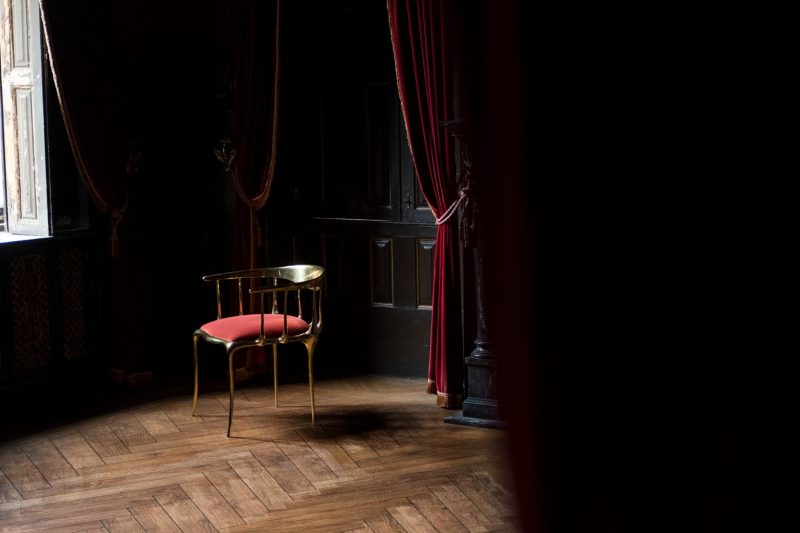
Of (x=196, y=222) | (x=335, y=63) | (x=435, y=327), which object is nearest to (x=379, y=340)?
(x=435, y=327)

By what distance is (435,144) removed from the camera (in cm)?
395

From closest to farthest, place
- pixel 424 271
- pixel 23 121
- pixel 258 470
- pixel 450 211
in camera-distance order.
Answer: pixel 258 470 < pixel 450 211 < pixel 23 121 < pixel 424 271

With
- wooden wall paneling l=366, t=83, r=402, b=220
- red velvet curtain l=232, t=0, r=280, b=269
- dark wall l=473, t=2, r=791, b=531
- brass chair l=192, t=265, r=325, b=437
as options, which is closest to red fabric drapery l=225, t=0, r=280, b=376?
red velvet curtain l=232, t=0, r=280, b=269

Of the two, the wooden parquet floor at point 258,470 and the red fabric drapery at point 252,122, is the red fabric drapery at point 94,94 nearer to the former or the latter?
the red fabric drapery at point 252,122

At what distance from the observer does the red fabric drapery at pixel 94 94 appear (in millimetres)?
3984

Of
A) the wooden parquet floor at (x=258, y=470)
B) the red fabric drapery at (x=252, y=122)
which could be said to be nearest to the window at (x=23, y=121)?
the red fabric drapery at (x=252, y=122)

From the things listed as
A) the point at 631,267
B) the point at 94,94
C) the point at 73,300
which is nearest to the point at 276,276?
the point at 73,300

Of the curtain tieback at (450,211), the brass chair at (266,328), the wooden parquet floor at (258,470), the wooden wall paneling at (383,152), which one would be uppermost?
the wooden wall paneling at (383,152)

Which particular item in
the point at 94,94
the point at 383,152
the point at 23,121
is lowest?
the point at 383,152

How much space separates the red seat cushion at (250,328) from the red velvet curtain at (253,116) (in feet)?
2.55

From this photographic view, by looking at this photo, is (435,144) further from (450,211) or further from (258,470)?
(258,470)

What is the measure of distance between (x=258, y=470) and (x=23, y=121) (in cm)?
192

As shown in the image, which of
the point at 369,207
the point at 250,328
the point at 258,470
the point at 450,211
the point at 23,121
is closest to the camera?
the point at 258,470

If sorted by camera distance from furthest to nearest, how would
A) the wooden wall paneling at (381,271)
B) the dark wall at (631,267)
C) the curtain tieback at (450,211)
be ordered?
the wooden wall paneling at (381,271)
the curtain tieback at (450,211)
the dark wall at (631,267)
